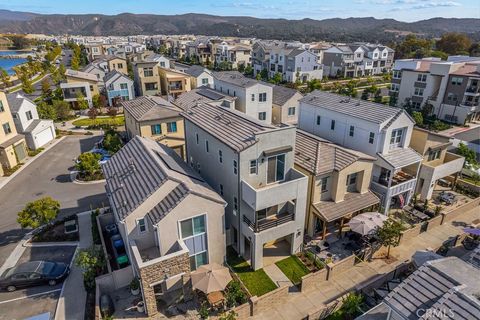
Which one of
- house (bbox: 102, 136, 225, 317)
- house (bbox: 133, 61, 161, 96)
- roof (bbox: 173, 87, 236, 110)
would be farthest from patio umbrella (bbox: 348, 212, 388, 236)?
house (bbox: 133, 61, 161, 96)

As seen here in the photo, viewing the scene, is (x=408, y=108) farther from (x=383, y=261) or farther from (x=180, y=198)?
(x=180, y=198)

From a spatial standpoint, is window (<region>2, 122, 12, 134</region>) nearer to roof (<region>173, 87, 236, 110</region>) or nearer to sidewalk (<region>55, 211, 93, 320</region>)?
roof (<region>173, 87, 236, 110</region>)

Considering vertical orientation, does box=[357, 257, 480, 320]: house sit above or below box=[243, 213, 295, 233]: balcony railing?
above

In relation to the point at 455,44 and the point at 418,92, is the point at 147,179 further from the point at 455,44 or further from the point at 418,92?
the point at 455,44

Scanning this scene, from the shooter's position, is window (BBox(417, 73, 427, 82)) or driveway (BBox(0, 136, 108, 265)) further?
window (BBox(417, 73, 427, 82))

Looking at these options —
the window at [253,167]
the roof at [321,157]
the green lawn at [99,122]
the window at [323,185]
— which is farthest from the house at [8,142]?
the window at [323,185]

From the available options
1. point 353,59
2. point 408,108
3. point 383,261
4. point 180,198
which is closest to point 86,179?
point 180,198
